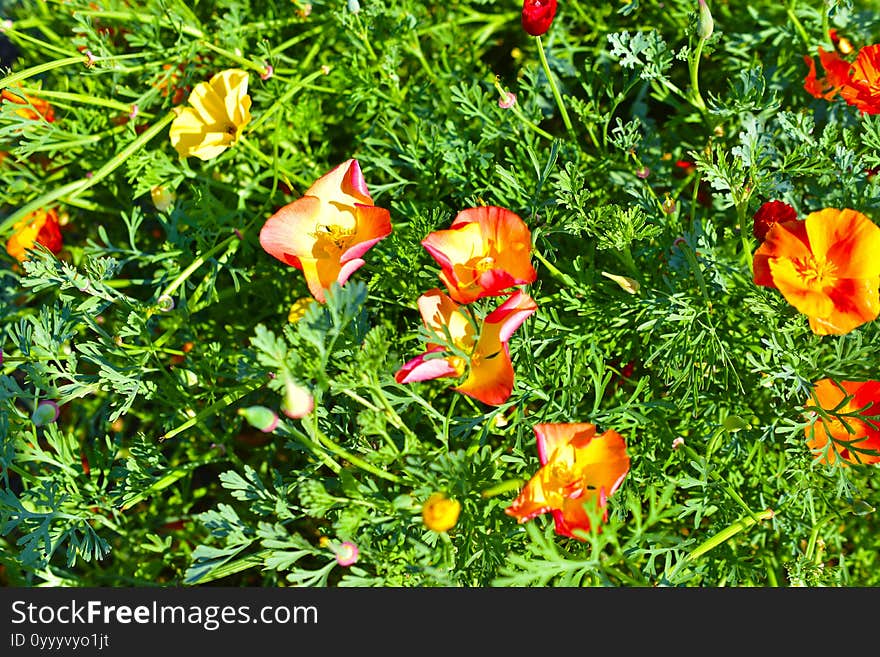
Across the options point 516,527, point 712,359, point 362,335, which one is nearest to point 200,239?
point 362,335

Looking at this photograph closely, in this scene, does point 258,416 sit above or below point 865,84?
below

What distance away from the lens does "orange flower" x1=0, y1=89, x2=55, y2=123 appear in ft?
5.24

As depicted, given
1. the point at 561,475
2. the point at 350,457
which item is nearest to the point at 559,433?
the point at 561,475

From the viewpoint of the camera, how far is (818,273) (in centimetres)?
121

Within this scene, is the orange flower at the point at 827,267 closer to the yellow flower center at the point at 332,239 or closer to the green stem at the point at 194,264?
the yellow flower center at the point at 332,239

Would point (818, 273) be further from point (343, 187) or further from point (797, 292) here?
point (343, 187)

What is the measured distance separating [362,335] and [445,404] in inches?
18.3

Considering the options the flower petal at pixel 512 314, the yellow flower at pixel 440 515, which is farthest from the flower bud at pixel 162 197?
the yellow flower at pixel 440 515

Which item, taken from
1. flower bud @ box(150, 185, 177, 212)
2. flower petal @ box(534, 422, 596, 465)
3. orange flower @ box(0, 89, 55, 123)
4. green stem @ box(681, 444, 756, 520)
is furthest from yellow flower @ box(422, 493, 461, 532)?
orange flower @ box(0, 89, 55, 123)

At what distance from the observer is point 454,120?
1684 mm

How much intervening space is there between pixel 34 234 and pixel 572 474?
137 cm

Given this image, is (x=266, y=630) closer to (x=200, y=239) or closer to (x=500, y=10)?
(x=200, y=239)

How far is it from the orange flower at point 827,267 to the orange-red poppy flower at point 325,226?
2.25ft

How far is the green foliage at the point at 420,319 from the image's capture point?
127cm
